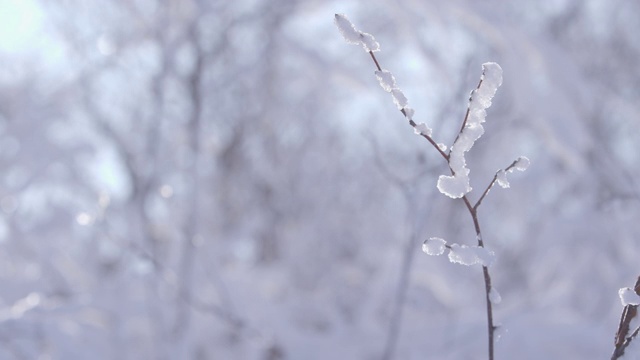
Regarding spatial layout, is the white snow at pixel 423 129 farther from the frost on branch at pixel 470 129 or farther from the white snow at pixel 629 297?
the white snow at pixel 629 297

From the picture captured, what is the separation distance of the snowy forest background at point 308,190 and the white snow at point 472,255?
0.63 ft

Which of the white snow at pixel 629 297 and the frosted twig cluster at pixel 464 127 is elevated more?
the frosted twig cluster at pixel 464 127

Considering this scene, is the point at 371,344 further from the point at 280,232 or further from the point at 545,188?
the point at 280,232

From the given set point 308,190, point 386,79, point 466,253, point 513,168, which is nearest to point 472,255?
point 466,253

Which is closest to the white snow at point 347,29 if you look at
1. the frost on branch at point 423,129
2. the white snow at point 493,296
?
the frost on branch at point 423,129

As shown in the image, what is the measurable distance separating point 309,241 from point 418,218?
3143mm

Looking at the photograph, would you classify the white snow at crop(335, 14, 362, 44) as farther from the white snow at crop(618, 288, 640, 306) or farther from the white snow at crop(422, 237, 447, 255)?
the white snow at crop(618, 288, 640, 306)

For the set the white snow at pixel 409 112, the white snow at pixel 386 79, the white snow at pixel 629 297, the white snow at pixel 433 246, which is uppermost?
the white snow at pixel 386 79

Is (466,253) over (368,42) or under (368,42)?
under

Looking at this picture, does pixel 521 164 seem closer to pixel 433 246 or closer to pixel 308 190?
pixel 433 246

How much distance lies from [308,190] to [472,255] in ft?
22.4

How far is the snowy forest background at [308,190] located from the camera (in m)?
2.47

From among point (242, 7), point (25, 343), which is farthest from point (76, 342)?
point (242, 7)

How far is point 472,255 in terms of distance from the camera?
93cm
